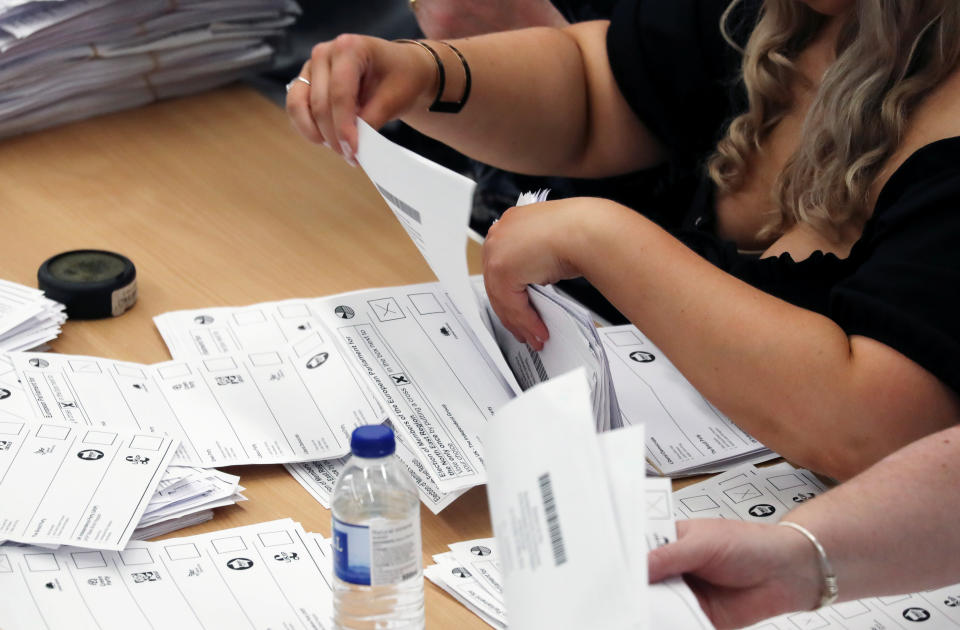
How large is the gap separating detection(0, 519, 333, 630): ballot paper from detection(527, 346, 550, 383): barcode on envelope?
0.77 feet

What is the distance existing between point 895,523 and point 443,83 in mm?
770

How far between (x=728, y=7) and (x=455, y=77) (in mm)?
331

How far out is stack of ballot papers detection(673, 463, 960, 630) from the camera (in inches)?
31.9

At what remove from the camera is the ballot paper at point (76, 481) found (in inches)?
32.2

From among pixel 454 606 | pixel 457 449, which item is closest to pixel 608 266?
pixel 457 449

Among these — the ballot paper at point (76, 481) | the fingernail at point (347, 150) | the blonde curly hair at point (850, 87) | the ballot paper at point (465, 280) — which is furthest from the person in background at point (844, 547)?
the fingernail at point (347, 150)

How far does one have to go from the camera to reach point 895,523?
694 millimetres

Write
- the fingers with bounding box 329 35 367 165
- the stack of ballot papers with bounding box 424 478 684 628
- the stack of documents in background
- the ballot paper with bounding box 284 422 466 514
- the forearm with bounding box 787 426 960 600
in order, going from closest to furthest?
the forearm with bounding box 787 426 960 600 < the stack of ballot papers with bounding box 424 478 684 628 < the ballot paper with bounding box 284 422 466 514 < the fingers with bounding box 329 35 367 165 < the stack of documents in background

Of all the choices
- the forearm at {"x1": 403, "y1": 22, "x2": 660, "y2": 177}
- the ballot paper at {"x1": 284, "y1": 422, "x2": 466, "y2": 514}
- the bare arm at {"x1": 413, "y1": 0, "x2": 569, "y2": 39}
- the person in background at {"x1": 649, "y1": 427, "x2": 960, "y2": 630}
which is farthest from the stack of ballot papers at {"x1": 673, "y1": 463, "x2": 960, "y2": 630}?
the bare arm at {"x1": 413, "y1": 0, "x2": 569, "y2": 39}

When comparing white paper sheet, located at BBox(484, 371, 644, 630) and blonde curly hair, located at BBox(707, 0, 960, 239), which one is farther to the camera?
blonde curly hair, located at BBox(707, 0, 960, 239)

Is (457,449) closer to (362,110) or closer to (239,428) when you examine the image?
(239,428)

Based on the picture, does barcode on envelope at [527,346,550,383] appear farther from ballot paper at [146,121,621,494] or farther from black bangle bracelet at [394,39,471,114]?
black bangle bracelet at [394,39,471,114]

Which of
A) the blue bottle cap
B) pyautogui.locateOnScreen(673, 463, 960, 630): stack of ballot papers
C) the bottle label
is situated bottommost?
pyautogui.locateOnScreen(673, 463, 960, 630): stack of ballot papers

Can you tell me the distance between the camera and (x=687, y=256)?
0.93 meters
